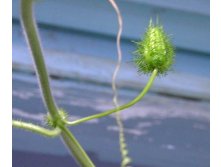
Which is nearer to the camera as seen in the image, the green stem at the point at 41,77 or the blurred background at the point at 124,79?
the green stem at the point at 41,77

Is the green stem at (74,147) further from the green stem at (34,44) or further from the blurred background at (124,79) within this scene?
the blurred background at (124,79)

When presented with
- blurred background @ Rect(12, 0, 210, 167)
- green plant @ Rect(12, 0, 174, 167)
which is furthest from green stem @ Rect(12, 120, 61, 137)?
blurred background @ Rect(12, 0, 210, 167)

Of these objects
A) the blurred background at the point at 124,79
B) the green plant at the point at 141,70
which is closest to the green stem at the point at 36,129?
the green plant at the point at 141,70
